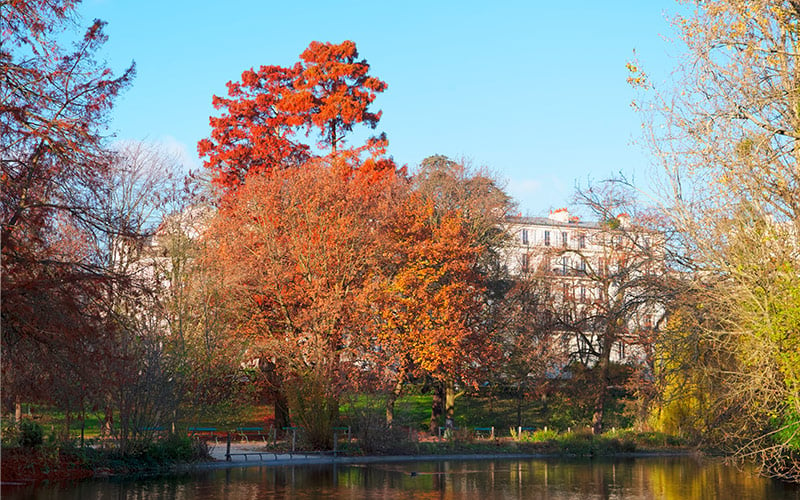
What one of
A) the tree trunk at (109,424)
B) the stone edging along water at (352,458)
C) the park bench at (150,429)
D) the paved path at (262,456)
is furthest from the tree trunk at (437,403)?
the tree trunk at (109,424)

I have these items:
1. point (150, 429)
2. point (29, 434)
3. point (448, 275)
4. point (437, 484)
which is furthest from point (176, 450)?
point (448, 275)

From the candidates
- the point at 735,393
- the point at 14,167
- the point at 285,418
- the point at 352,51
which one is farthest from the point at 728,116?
the point at 352,51

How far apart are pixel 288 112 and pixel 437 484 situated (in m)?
23.1

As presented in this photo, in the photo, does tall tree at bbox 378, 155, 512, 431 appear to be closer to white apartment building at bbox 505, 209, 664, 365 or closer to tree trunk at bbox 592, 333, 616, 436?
white apartment building at bbox 505, 209, 664, 365

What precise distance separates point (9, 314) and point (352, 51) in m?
30.1

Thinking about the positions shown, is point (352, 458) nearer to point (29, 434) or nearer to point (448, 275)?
point (448, 275)

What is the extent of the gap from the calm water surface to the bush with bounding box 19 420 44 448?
2100mm

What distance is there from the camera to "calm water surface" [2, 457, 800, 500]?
18797 millimetres

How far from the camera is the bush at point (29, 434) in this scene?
2098cm

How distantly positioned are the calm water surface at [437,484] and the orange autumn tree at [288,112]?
17118mm

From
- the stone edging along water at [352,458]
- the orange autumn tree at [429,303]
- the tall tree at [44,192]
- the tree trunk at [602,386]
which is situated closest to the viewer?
the tall tree at [44,192]

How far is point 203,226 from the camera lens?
3791 centimetres

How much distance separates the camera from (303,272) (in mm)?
31734

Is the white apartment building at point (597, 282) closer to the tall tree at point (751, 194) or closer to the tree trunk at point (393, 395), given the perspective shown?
the tree trunk at point (393, 395)
